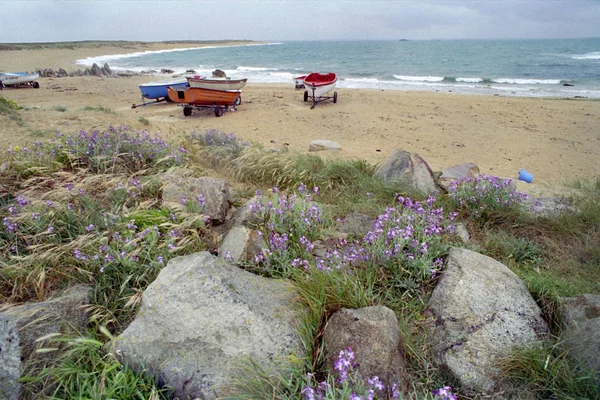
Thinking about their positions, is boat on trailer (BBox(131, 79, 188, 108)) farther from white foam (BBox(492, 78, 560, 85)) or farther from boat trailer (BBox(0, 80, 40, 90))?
white foam (BBox(492, 78, 560, 85))

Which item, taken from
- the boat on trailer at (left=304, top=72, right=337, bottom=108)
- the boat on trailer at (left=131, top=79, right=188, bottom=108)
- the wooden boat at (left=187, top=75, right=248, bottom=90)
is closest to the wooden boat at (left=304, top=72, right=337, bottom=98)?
the boat on trailer at (left=304, top=72, right=337, bottom=108)

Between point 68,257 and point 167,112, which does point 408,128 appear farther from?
point 68,257

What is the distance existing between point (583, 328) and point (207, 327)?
2318 mm

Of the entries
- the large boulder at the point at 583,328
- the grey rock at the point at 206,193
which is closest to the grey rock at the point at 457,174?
the large boulder at the point at 583,328

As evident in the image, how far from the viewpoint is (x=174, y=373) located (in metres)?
1.96

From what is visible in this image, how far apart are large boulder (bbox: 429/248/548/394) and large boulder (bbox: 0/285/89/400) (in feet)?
7.81

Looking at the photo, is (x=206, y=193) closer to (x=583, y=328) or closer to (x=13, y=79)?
(x=583, y=328)

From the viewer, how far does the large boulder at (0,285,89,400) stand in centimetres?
196

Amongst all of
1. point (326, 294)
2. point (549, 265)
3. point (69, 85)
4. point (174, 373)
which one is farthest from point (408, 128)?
point (69, 85)

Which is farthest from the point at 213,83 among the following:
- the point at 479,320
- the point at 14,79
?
the point at 14,79

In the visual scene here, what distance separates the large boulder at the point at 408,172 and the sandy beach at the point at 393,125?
7.74 ft

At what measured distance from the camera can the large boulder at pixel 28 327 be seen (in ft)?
6.43

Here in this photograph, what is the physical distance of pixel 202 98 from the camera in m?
12.6

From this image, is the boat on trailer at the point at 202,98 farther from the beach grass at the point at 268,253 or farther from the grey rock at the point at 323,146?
the beach grass at the point at 268,253
